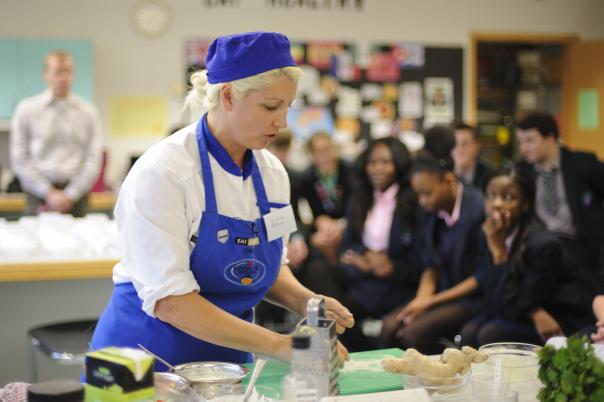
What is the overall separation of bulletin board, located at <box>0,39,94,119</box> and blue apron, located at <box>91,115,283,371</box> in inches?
193

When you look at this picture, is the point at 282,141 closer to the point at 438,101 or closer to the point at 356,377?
the point at 438,101

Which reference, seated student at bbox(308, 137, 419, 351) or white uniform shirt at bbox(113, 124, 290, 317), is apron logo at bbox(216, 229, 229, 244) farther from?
seated student at bbox(308, 137, 419, 351)

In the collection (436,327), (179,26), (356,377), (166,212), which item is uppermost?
(179,26)

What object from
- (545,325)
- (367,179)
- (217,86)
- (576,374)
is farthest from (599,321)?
(367,179)

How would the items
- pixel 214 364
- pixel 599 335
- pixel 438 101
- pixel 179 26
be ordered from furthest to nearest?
pixel 438 101 < pixel 179 26 < pixel 599 335 < pixel 214 364

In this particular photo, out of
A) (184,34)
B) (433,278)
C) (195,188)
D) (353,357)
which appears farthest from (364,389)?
(184,34)

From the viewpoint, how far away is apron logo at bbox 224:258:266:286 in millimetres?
2029

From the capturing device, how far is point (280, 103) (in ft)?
6.49

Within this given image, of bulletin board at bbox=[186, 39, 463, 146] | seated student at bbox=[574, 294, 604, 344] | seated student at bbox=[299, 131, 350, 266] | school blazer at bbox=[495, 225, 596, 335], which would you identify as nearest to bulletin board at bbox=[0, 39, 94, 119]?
bulletin board at bbox=[186, 39, 463, 146]

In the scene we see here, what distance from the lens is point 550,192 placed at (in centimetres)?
493

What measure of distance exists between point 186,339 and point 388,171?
2593 millimetres

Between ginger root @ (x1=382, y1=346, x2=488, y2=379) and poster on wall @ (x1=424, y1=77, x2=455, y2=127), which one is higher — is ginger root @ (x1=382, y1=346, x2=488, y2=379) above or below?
below

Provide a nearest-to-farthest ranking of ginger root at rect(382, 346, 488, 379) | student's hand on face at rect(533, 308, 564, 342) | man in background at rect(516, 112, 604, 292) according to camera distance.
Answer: ginger root at rect(382, 346, 488, 379), student's hand on face at rect(533, 308, 564, 342), man in background at rect(516, 112, 604, 292)

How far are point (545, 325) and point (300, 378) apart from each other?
6.68 ft
